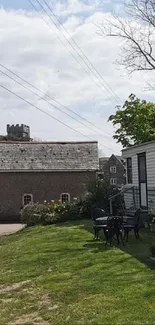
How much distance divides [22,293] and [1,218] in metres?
25.2

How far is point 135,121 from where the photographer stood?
96.8 ft

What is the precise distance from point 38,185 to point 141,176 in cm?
1587

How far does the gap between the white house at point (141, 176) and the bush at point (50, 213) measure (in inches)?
109

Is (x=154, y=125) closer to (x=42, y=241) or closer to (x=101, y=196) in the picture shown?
(x=101, y=196)

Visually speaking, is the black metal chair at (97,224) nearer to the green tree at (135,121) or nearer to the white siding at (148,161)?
the white siding at (148,161)

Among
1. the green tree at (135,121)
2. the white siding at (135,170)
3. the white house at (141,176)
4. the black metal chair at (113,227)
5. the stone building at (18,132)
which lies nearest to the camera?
the black metal chair at (113,227)

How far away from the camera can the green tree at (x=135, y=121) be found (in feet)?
94.2

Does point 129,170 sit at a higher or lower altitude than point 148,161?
lower

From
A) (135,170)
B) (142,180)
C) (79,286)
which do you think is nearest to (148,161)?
(142,180)

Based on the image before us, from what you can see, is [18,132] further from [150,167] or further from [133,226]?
[133,226]

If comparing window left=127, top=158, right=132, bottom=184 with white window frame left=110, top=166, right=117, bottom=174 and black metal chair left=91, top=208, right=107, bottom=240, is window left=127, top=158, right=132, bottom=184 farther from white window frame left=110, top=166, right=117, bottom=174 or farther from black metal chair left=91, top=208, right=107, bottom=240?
white window frame left=110, top=166, right=117, bottom=174

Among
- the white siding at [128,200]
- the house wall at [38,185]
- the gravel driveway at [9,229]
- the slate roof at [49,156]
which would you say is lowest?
the gravel driveway at [9,229]

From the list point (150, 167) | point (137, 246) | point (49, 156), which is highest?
point (49, 156)

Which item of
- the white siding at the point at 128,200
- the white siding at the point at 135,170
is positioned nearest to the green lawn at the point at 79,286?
the white siding at the point at 135,170
